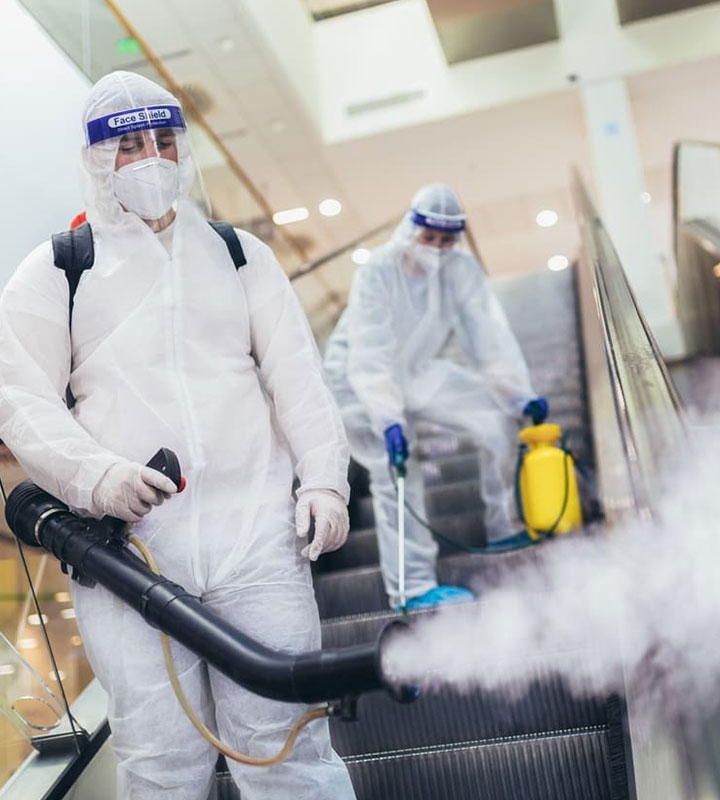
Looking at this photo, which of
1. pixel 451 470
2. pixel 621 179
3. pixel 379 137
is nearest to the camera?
pixel 451 470

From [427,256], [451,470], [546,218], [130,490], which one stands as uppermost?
[130,490]

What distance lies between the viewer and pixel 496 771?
202cm

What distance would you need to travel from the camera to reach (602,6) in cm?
794

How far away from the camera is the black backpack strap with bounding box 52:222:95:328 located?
1.61 metres

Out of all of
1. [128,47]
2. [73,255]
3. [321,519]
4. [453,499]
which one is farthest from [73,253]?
[453,499]

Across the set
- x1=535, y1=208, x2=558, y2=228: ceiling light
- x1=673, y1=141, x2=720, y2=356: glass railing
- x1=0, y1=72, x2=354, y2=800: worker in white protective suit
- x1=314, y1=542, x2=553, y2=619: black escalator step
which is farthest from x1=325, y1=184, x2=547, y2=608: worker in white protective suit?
x1=535, y1=208, x2=558, y2=228: ceiling light

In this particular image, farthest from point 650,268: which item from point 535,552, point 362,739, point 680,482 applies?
point 680,482

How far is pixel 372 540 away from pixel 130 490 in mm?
2297

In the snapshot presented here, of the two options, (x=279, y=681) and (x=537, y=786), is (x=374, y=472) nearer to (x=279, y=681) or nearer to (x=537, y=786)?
(x=537, y=786)

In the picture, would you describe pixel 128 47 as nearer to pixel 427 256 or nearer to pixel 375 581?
pixel 427 256

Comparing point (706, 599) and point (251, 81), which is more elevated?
point (251, 81)

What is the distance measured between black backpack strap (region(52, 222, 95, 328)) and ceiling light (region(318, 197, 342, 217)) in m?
8.00

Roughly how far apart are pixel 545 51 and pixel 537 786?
7303 millimetres

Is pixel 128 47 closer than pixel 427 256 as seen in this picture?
Yes
